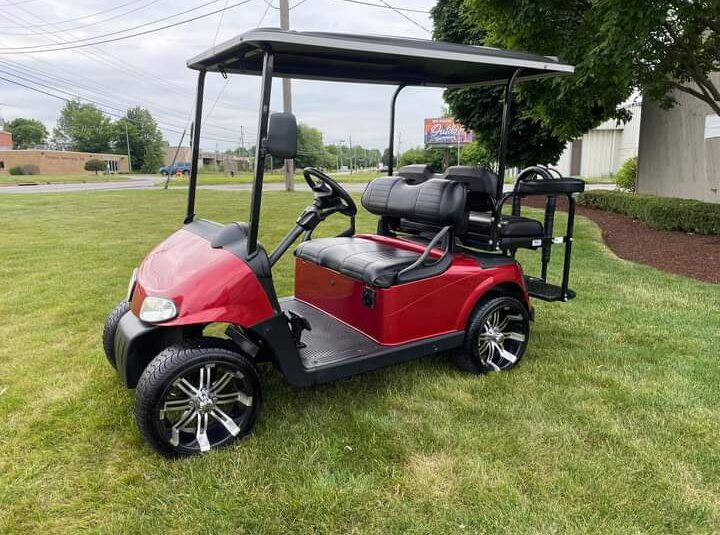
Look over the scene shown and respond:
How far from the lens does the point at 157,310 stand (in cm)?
238

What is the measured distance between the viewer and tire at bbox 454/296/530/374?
328 cm

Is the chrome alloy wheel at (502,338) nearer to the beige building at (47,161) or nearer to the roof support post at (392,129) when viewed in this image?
the roof support post at (392,129)

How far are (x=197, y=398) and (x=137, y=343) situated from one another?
1.29 feet

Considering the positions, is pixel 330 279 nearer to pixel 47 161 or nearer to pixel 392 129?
pixel 392 129

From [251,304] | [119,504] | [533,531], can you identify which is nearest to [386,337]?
[251,304]

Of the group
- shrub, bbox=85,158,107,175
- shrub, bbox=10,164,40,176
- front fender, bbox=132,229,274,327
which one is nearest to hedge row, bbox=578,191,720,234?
front fender, bbox=132,229,274,327

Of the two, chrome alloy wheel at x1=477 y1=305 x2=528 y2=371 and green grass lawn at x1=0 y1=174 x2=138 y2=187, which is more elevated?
green grass lawn at x1=0 y1=174 x2=138 y2=187

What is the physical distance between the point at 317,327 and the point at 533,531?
5.45 ft

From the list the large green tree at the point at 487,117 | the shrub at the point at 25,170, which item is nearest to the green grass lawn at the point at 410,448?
the large green tree at the point at 487,117

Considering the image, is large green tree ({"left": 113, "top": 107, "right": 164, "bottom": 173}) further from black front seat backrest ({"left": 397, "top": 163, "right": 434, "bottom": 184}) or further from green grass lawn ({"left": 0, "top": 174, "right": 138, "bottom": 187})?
black front seat backrest ({"left": 397, "top": 163, "right": 434, "bottom": 184})

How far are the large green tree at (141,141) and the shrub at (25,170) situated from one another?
15537 millimetres

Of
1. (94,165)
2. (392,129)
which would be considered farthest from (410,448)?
(94,165)

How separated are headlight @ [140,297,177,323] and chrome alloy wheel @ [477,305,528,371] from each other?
1.90m

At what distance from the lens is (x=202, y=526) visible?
2.03 meters
